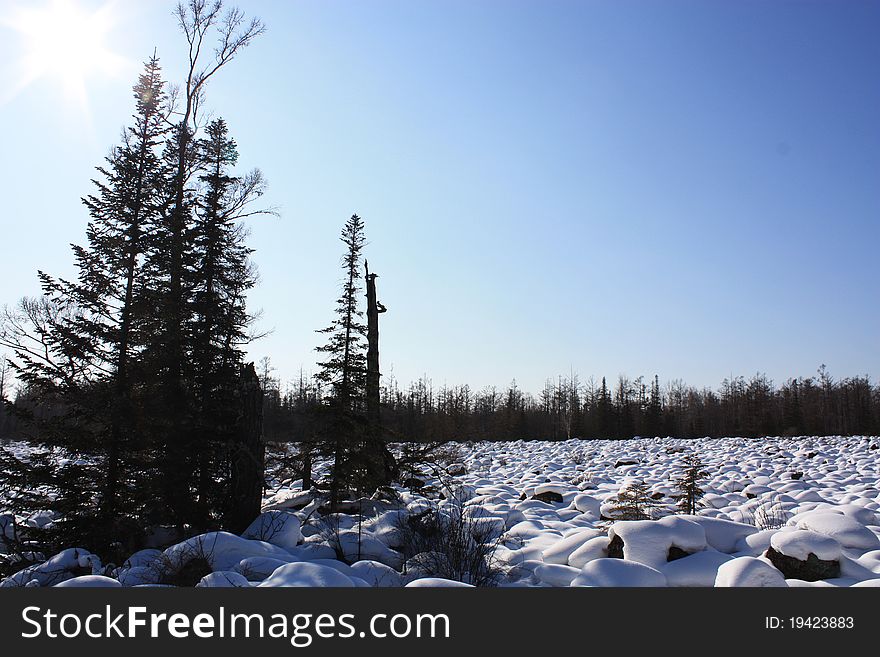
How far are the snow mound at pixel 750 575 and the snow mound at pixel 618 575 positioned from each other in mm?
503

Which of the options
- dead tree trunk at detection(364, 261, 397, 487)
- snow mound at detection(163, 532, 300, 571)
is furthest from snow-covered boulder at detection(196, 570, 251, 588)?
dead tree trunk at detection(364, 261, 397, 487)

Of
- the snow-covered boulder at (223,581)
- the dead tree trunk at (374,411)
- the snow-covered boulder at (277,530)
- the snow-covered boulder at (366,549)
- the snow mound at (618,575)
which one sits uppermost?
the dead tree trunk at (374,411)

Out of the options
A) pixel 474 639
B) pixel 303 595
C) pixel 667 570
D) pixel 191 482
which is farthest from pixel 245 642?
pixel 191 482

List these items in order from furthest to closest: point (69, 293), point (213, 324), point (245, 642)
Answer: point (213, 324)
point (69, 293)
point (245, 642)

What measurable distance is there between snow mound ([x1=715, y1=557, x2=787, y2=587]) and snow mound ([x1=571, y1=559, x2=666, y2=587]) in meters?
0.50

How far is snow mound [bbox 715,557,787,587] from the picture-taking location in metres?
4.15

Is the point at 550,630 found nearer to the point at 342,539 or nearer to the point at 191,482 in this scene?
the point at 342,539

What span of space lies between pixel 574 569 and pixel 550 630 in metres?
1.59

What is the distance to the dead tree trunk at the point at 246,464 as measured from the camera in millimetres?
7758

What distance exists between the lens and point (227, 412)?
849cm

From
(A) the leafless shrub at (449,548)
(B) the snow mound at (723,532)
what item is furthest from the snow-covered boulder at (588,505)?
(B) the snow mound at (723,532)

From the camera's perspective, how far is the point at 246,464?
7.90m

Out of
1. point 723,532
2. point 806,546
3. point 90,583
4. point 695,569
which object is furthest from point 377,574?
point 806,546

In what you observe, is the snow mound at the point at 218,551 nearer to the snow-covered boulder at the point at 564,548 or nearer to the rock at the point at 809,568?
the snow-covered boulder at the point at 564,548
